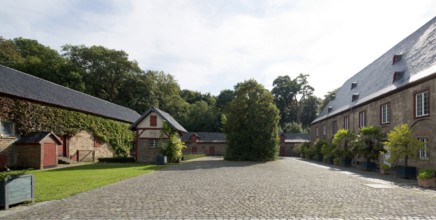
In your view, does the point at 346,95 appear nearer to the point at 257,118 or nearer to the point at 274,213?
the point at 257,118

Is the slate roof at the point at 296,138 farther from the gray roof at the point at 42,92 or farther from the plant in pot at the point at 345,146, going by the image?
the gray roof at the point at 42,92

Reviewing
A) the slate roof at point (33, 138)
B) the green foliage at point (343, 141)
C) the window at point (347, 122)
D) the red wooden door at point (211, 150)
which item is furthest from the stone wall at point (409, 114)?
the red wooden door at point (211, 150)

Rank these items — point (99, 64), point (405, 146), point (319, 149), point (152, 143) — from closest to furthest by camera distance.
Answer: point (405, 146) < point (152, 143) < point (319, 149) < point (99, 64)

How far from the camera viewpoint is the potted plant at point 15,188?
361 inches

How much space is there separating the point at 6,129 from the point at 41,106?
11.9 feet

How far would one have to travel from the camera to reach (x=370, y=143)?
23.6m

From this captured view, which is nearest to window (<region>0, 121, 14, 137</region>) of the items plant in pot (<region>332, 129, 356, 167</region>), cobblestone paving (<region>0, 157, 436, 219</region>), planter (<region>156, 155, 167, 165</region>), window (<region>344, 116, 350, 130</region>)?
planter (<region>156, 155, 167, 165</region>)

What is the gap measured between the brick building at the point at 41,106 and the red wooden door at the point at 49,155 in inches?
22.8

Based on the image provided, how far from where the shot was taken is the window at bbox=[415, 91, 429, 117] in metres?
18.9

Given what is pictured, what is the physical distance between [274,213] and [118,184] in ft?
27.6

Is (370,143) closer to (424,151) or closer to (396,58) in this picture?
(424,151)

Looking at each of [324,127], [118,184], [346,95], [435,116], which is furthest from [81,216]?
[324,127]

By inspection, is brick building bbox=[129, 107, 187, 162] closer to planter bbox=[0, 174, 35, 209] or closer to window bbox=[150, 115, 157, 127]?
window bbox=[150, 115, 157, 127]

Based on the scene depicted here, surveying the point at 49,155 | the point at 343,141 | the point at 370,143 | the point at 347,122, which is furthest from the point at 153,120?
the point at 370,143
